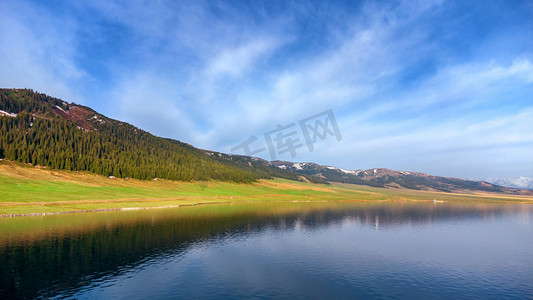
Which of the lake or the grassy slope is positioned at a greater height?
the grassy slope

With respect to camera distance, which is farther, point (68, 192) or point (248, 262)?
point (68, 192)

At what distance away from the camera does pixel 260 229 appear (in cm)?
7944

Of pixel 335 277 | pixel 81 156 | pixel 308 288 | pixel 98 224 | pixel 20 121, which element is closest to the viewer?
pixel 308 288

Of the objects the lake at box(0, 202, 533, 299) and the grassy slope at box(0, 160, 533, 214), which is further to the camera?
the grassy slope at box(0, 160, 533, 214)

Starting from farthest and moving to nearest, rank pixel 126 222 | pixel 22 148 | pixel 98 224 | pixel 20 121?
pixel 20 121 → pixel 22 148 → pixel 126 222 → pixel 98 224

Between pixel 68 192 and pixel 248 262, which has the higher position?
pixel 68 192

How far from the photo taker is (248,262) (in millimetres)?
46875

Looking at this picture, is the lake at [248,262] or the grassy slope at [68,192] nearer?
the lake at [248,262]

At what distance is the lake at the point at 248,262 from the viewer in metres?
33.9

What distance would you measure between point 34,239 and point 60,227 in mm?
14074

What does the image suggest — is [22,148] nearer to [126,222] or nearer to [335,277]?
[126,222]

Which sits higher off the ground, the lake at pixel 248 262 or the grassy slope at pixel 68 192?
the grassy slope at pixel 68 192

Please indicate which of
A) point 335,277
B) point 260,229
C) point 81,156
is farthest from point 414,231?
point 81,156

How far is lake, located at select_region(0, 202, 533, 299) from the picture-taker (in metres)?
33.9
